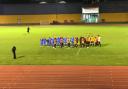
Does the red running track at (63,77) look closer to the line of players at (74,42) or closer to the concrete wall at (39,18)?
the line of players at (74,42)

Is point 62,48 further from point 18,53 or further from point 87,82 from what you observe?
point 87,82

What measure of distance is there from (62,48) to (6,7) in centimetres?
3981

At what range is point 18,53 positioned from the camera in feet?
78.3

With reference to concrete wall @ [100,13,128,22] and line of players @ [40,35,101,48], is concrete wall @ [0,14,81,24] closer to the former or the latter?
concrete wall @ [100,13,128,22]

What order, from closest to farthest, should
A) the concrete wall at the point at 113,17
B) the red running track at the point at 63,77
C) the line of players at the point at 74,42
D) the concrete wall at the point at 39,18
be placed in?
the red running track at the point at 63,77
the line of players at the point at 74,42
the concrete wall at the point at 113,17
the concrete wall at the point at 39,18

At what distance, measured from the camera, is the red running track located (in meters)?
14.1

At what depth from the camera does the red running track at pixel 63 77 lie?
14.1 metres

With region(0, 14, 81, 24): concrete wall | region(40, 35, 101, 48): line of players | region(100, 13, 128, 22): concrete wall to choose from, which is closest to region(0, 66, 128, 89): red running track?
region(40, 35, 101, 48): line of players

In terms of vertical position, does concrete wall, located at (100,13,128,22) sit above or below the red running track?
above

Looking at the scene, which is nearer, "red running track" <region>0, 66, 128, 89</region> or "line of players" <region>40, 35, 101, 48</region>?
"red running track" <region>0, 66, 128, 89</region>

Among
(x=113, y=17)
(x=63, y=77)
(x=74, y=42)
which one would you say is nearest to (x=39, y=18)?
(x=113, y=17)

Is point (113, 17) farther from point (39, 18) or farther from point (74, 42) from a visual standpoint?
point (74, 42)

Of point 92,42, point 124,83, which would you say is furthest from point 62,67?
point 92,42

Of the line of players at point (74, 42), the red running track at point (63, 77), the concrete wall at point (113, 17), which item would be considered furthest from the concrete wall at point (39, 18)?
the red running track at point (63, 77)
